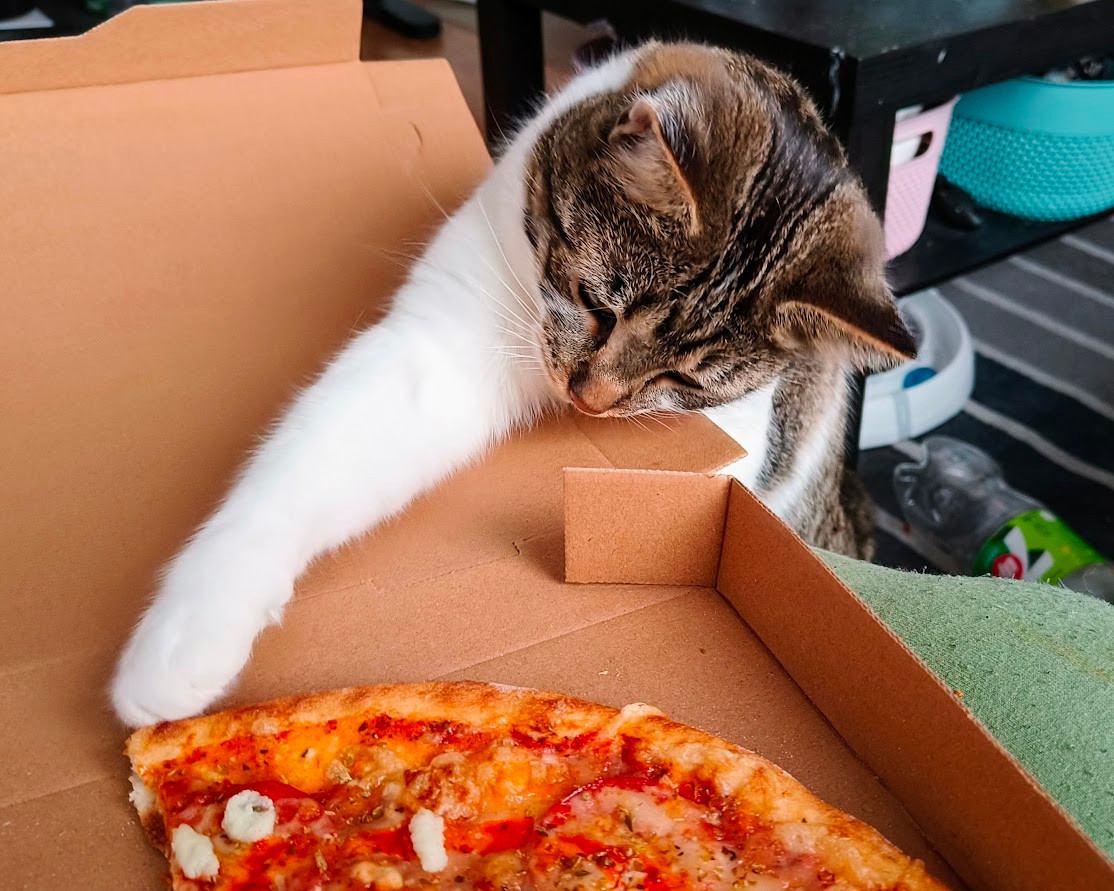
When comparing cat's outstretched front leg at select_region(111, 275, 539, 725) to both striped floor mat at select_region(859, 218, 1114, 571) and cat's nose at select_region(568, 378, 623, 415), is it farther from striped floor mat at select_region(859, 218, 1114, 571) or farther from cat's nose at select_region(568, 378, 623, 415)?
striped floor mat at select_region(859, 218, 1114, 571)

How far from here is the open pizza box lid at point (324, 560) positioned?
78 cm

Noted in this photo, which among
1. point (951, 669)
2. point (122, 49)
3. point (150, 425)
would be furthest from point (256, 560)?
point (122, 49)

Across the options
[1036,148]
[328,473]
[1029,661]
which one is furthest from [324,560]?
[1036,148]

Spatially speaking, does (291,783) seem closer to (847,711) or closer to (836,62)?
(847,711)

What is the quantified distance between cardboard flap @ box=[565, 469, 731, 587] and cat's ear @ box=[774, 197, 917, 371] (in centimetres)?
25

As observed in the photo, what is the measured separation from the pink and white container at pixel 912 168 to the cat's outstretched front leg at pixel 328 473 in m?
0.98

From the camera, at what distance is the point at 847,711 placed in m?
0.83

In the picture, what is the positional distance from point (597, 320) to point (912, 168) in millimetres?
1033

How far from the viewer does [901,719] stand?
2.51 feet

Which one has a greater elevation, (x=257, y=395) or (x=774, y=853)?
(x=257, y=395)

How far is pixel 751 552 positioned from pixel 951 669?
217mm

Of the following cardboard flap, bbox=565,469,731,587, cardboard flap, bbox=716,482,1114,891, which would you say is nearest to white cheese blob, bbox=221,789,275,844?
cardboard flap, bbox=565,469,731,587

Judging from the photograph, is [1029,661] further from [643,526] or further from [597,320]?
[597,320]

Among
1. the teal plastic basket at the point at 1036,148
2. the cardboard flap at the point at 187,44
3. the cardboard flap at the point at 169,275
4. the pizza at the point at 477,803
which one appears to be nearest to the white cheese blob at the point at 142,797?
the pizza at the point at 477,803
